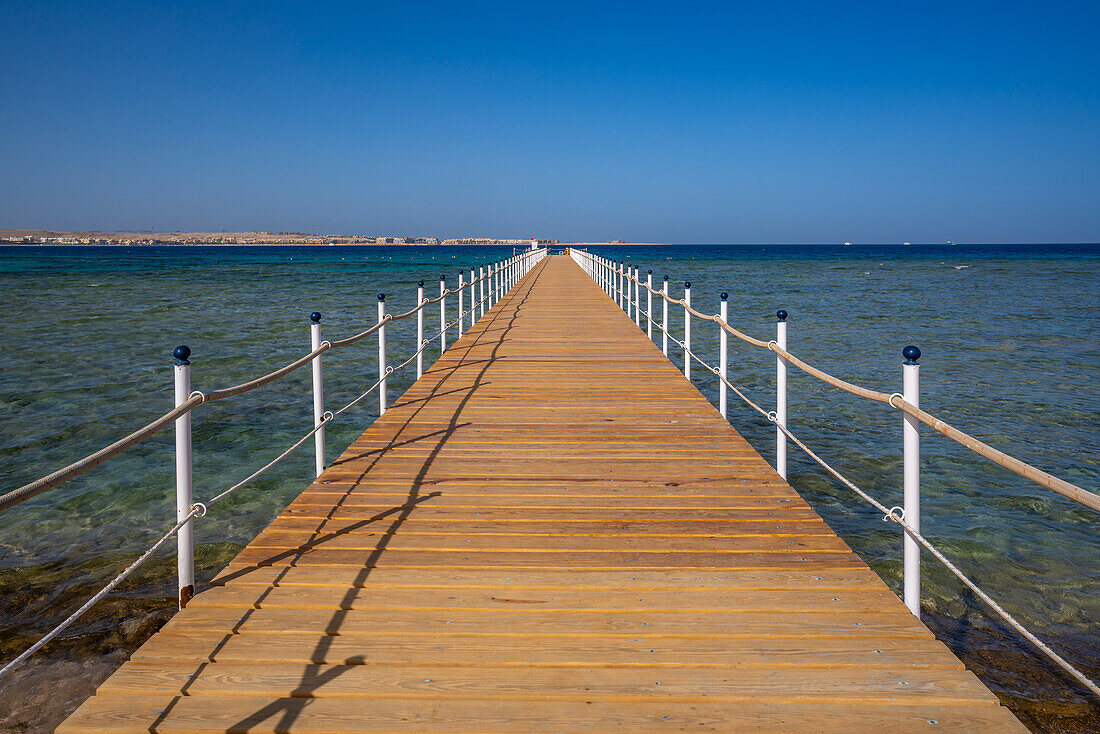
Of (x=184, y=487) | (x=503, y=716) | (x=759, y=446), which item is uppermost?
(x=184, y=487)

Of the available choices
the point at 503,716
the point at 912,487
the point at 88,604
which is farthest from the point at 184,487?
the point at 912,487

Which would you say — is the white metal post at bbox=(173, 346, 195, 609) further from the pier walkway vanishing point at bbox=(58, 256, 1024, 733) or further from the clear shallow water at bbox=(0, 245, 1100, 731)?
the clear shallow water at bbox=(0, 245, 1100, 731)

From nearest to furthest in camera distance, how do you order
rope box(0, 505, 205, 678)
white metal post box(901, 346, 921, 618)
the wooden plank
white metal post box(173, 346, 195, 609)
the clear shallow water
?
rope box(0, 505, 205, 678)
the wooden plank
white metal post box(901, 346, 921, 618)
white metal post box(173, 346, 195, 609)
the clear shallow water

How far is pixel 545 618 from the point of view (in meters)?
3.10

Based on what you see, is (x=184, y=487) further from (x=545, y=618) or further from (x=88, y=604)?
(x=545, y=618)

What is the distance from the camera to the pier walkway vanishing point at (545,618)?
246 cm

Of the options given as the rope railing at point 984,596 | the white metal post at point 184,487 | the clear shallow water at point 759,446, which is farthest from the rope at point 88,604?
the rope railing at point 984,596

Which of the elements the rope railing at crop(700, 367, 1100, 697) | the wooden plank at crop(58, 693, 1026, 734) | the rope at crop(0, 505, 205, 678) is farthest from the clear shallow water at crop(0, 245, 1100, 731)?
the wooden plank at crop(58, 693, 1026, 734)

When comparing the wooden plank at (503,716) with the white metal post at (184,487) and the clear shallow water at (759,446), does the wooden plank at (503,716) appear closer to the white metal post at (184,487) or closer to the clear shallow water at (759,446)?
the white metal post at (184,487)

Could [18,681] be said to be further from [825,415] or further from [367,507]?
[825,415]

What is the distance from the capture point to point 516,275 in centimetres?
2883

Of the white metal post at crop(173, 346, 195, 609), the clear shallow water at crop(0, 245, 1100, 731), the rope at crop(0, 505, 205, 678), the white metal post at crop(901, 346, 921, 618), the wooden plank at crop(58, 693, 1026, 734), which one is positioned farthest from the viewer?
the clear shallow water at crop(0, 245, 1100, 731)

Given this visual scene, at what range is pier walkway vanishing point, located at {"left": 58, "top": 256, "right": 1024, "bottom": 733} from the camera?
8.07 feet

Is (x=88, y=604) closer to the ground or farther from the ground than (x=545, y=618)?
farther from the ground
